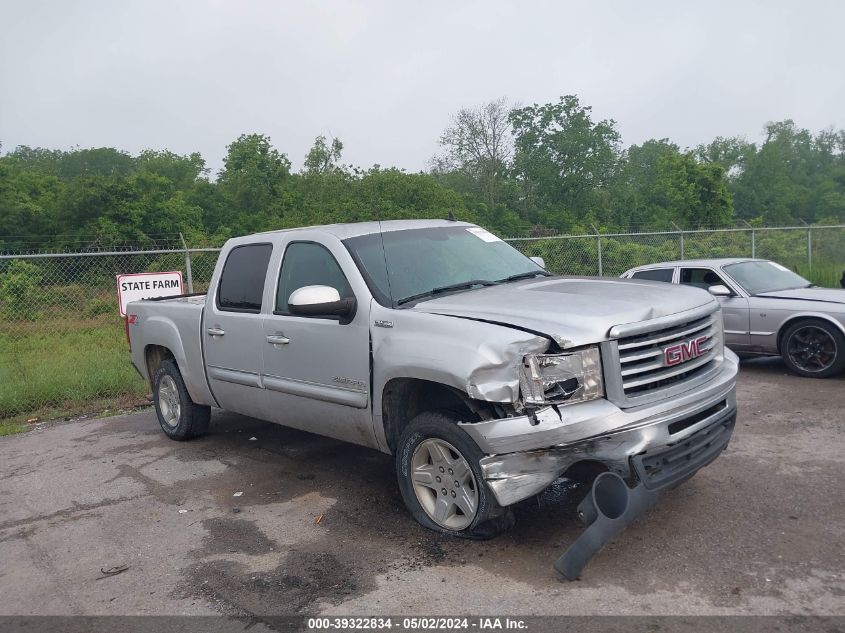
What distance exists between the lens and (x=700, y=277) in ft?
31.8

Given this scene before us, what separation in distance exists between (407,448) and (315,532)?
2.77 ft

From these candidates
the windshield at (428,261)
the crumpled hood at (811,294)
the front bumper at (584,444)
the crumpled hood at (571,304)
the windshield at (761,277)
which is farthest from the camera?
the windshield at (761,277)

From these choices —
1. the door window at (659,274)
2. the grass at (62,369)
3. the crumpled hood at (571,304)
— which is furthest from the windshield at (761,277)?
the grass at (62,369)

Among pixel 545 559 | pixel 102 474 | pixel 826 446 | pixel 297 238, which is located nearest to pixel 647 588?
pixel 545 559

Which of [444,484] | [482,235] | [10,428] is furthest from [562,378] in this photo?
[10,428]

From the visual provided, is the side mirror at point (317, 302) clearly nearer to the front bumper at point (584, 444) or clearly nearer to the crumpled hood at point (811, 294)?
the front bumper at point (584, 444)

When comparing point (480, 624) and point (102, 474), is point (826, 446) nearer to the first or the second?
point (480, 624)

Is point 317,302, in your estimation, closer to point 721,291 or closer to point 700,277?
point 721,291

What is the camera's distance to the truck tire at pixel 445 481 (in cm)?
399

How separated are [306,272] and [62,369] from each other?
578cm

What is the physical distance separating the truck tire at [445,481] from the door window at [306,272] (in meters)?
1.21

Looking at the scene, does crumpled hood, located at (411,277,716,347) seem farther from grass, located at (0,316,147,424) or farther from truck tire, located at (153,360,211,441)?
grass, located at (0,316,147,424)

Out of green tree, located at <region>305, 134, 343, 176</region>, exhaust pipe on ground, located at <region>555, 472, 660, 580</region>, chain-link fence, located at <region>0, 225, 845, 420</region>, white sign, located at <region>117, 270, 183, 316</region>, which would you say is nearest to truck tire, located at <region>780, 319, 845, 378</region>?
exhaust pipe on ground, located at <region>555, 472, 660, 580</region>

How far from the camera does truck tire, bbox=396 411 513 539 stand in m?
3.99
